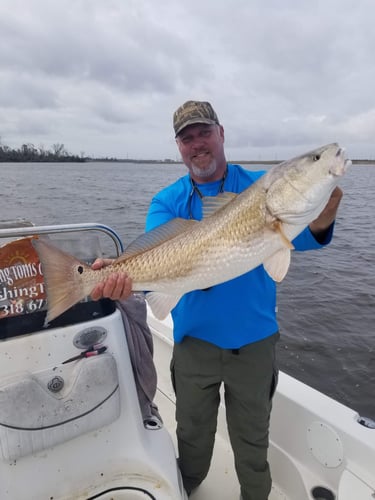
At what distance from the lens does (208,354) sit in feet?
9.61

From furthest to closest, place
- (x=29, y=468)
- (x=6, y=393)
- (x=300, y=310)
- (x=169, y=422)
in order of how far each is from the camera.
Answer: (x=300, y=310), (x=169, y=422), (x=29, y=468), (x=6, y=393)

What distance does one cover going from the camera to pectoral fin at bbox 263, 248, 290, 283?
2422 mm

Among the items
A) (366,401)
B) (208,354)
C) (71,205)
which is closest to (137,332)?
(208,354)

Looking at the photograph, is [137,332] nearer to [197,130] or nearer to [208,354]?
[208,354]

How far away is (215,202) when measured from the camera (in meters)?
2.62

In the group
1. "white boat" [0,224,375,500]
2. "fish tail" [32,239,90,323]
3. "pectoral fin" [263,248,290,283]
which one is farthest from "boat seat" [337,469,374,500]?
"fish tail" [32,239,90,323]

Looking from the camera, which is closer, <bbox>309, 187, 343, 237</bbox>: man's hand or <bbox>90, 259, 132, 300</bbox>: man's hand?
<bbox>309, 187, 343, 237</bbox>: man's hand

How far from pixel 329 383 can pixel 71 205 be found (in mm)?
20976

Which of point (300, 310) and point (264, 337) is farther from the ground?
point (264, 337)

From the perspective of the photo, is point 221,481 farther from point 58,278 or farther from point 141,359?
point 58,278

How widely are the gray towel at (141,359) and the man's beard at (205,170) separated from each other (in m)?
1.15

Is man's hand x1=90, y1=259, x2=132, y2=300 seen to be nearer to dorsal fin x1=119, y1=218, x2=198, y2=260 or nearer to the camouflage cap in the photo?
dorsal fin x1=119, y1=218, x2=198, y2=260

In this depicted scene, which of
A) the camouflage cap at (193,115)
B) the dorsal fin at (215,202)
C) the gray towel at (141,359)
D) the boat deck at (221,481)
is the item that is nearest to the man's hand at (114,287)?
the gray towel at (141,359)

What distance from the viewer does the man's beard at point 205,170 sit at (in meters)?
2.91
